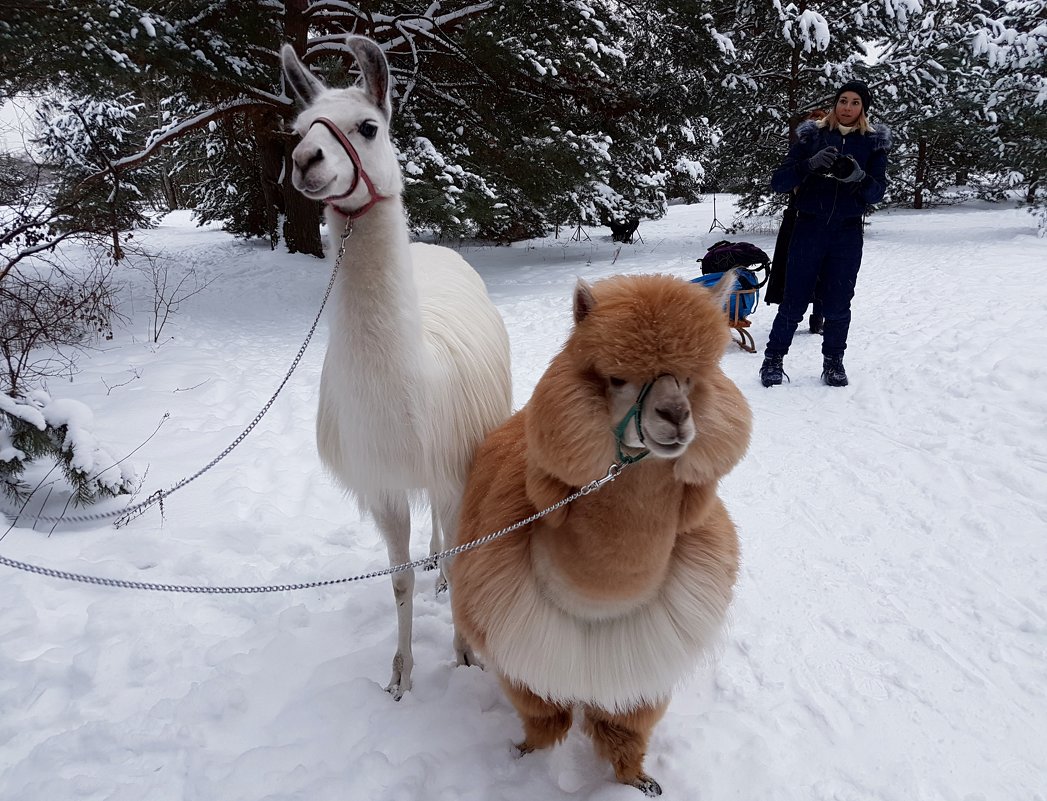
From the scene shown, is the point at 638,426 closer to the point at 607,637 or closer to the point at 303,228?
the point at 607,637

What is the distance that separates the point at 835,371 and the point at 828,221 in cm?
112

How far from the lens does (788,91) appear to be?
38.4 ft

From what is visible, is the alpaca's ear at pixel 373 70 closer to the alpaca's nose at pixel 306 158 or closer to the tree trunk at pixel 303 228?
the alpaca's nose at pixel 306 158

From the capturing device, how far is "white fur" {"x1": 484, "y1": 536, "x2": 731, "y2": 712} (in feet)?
5.26

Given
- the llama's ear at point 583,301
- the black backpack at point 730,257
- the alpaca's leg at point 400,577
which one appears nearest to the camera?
the llama's ear at point 583,301

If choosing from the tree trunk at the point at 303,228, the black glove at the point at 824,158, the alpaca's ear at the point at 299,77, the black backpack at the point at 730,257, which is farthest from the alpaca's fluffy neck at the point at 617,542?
the tree trunk at the point at 303,228

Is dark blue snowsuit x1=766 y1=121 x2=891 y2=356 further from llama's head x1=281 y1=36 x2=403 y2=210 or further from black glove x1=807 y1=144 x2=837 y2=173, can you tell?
llama's head x1=281 y1=36 x2=403 y2=210

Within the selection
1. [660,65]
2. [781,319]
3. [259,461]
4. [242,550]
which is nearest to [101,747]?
[242,550]

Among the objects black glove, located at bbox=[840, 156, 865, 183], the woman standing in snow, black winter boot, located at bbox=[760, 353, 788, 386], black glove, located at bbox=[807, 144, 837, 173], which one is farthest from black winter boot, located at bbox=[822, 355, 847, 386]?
black glove, located at bbox=[807, 144, 837, 173]

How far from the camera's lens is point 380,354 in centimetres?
181

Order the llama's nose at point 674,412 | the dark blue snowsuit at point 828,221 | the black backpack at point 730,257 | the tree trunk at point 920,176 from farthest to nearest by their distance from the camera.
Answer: the tree trunk at point 920,176 < the black backpack at point 730,257 < the dark blue snowsuit at point 828,221 < the llama's nose at point 674,412

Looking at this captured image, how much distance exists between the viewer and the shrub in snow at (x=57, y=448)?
2.71 m

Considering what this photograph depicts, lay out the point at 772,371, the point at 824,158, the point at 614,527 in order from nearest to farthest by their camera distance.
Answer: the point at 614,527, the point at 824,158, the point at 772,371

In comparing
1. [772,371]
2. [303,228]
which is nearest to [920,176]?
[772,371]
